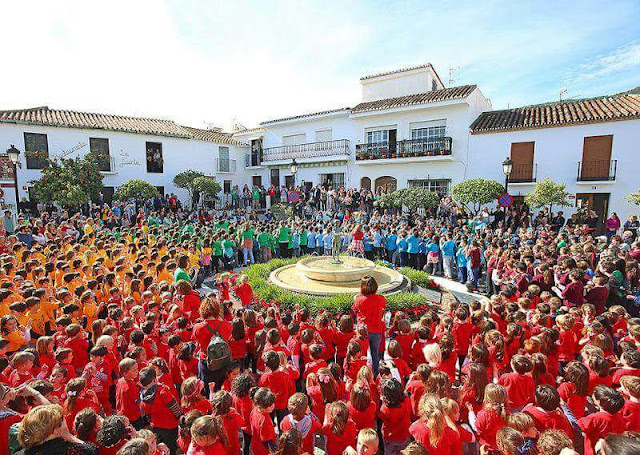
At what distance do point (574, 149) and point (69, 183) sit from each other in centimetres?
2541

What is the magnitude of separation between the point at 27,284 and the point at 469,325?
760 cm

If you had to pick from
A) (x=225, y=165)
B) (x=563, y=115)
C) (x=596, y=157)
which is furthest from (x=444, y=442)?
(x=225, y=165)

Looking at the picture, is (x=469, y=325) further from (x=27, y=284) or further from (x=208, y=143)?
(x=208, y=143)

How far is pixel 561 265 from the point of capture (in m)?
7.38

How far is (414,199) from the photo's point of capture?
57.5ft

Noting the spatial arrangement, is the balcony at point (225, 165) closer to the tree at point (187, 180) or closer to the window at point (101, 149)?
the tree at point (187, 180)

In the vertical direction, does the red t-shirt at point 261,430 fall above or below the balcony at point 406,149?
below

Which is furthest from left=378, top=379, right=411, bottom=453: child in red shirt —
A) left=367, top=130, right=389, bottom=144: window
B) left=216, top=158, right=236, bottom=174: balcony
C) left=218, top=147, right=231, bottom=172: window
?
left=218, top=147, right=231, bottom=172: window

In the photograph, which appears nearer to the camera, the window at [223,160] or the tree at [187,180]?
the tree at [187,180]

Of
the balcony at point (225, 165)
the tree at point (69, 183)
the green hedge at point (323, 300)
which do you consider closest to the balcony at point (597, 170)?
the green hedge at point (323, 300)

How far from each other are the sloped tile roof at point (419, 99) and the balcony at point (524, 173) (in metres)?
4.97

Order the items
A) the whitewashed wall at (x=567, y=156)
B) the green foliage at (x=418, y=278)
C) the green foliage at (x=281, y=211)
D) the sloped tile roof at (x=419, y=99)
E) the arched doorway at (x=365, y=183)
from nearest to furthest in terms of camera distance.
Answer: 1. the green foliage at (x=418, y=278)
2. the whitewashed wall at (x=567, y=156)
3. the sloped tile roof at (x=419, y=99)
4. the green foliage at (x=281, y=211)
5. the arched doorway at (x=365, y=183)

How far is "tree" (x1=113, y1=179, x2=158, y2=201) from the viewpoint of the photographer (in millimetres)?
20188

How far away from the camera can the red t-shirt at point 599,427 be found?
9.85 ft
